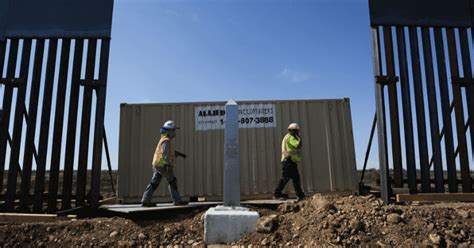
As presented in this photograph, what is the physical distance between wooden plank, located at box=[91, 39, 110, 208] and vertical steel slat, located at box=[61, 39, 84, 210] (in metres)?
0.48

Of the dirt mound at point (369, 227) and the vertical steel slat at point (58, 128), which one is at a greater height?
the vertical steel slat at point (58, 128)

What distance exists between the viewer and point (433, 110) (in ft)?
20.7

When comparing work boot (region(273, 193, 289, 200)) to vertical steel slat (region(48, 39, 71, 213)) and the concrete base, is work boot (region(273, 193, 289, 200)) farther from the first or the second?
vertical steel slat (region(48, 39, 71, 213))

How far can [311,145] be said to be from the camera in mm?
7934

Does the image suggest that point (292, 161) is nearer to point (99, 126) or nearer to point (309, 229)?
point (309, 229)

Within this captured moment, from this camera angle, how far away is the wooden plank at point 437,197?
18.2 ft

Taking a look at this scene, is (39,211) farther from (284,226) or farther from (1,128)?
(284,226)

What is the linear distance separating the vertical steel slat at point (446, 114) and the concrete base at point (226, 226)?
4723 millimetres

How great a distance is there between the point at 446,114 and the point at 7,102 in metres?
9.46

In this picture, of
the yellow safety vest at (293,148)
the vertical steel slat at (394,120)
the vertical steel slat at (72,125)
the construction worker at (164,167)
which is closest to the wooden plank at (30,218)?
the vertical steel slat at (72,125)

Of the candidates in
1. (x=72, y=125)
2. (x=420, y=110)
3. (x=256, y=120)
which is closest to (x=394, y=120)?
(x=420, y=110)

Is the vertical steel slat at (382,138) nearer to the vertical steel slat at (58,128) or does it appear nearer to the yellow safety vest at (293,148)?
the yellow safety vest at (293,148)

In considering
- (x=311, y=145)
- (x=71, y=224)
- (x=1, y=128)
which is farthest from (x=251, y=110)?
(x=1, y=128)

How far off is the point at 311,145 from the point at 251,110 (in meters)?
1.86
